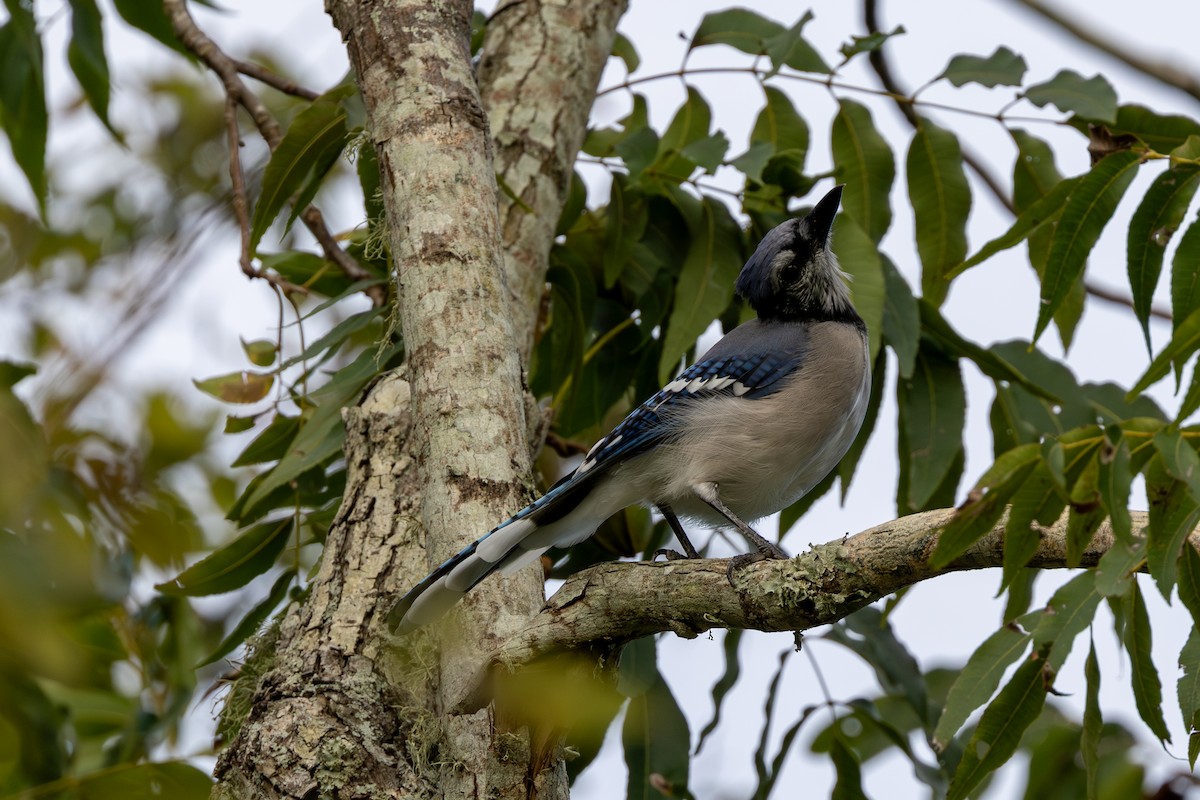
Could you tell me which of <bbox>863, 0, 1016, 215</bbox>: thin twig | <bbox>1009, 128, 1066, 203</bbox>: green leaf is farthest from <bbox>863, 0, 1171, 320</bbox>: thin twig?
<bbox>1009, 128, 1066, 203</bbox>: green leaf

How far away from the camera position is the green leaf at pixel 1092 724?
6.43 ft

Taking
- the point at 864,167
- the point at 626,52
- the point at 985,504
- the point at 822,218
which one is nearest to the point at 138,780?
the point at 985,504

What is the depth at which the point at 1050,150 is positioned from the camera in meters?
3.57

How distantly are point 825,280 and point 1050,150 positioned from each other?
0.76 meters

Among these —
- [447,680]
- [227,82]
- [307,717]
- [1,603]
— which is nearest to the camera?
[1,603]

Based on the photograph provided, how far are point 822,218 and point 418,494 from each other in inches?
57.1

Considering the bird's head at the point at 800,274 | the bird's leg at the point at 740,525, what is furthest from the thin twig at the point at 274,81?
the bird's leg at the point at 740,525

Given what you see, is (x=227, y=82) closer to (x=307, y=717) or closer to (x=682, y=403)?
(x=682, y=403)

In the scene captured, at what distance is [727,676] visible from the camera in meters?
3.39

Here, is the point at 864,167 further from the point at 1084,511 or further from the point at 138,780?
the point at 138,780

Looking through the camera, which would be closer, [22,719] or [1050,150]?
[22,719]

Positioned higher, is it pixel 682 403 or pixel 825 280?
pixel 825 280

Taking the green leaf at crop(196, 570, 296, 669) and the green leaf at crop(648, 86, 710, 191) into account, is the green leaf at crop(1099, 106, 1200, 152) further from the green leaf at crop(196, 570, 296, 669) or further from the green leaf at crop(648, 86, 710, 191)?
the green leaf at crop(196, 570, 296, 669)

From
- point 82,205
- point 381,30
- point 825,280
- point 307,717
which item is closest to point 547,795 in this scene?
point 307,717
